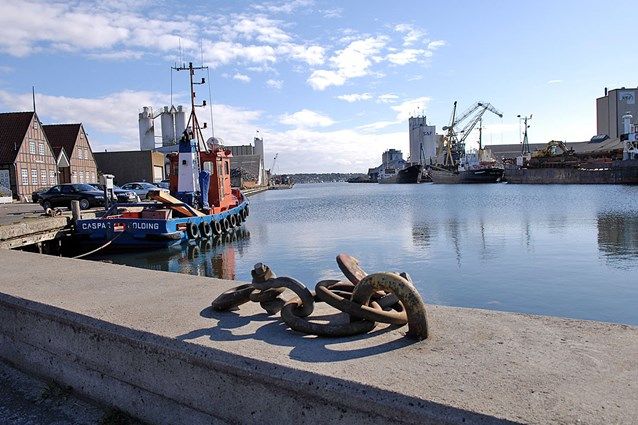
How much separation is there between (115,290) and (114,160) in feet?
243

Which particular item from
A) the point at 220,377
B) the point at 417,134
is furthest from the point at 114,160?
the point at 417,134

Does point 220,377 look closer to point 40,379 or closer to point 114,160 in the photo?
point 40,379

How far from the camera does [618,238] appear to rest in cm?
2036

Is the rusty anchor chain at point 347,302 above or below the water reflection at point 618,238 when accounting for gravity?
above

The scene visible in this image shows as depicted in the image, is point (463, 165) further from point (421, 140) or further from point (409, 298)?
point (409, 298)

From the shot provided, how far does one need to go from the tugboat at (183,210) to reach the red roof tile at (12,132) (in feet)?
87.8

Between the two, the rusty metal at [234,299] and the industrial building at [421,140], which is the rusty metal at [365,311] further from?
the industrial building at [421,140]

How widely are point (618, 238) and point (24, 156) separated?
46.8 m

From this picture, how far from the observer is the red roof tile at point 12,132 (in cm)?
4762

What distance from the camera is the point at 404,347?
3.03 meters

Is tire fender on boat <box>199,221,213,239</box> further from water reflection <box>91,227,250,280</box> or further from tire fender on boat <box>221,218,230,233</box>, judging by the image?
tire fender on boat <box>221,218,230,233</box>

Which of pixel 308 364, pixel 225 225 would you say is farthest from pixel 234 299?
pixel 225 225

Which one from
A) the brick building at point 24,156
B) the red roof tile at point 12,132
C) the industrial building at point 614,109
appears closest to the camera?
the brick building at point 24,156

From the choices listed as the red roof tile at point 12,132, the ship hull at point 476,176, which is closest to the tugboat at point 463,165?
the ship hull at point 476,176
